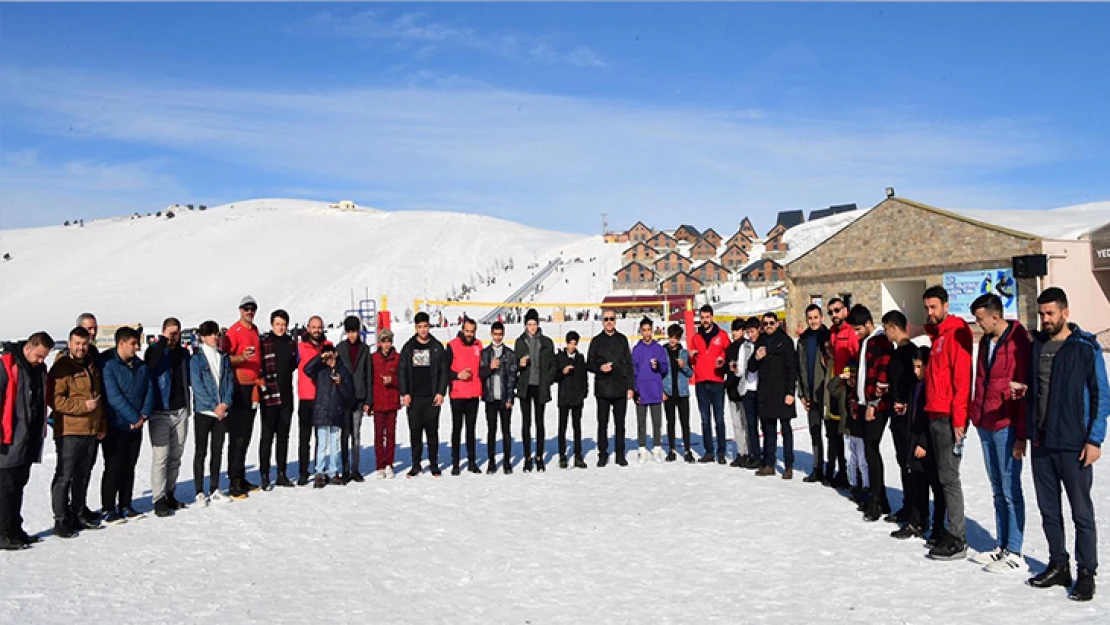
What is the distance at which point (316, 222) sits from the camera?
105m

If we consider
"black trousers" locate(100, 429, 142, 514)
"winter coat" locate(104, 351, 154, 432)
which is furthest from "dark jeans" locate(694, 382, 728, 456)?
"black trousers" locate(100, 429, 142, 514)

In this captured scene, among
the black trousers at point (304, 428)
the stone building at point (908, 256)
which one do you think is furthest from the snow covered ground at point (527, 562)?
the stone building at point (908, 256)

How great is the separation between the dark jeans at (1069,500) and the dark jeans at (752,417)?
384 cm

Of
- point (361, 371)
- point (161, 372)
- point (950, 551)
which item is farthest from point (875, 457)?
point (161, 372)

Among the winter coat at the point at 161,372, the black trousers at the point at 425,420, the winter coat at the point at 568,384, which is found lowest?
the black trousers at the point at 425,420

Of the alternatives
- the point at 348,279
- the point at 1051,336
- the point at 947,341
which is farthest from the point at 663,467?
the point at 348,279

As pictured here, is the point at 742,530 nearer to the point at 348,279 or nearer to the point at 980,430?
the point at 980,430

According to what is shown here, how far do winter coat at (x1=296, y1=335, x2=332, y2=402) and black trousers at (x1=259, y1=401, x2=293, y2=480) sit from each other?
286 millimetres

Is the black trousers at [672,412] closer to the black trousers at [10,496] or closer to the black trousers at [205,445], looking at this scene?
the black trousers at [205,445]

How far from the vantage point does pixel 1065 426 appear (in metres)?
4.69

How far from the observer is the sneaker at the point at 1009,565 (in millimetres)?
5164

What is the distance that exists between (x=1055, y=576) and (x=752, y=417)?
4.10m

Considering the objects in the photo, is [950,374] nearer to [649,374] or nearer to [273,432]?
[649,374]

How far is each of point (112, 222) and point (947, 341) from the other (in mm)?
122360
